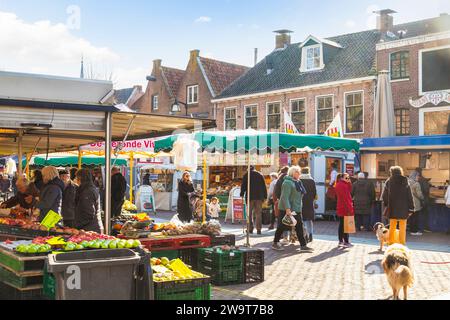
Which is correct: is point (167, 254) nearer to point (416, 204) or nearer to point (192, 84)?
point (416, 204)

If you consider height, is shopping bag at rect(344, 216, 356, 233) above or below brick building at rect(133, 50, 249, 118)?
below

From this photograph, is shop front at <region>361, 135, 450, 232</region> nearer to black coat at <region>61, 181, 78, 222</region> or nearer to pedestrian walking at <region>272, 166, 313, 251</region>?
pedestrian walking at <region>272, 166, 313, 251</region>

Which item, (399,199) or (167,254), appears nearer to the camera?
(167,254)

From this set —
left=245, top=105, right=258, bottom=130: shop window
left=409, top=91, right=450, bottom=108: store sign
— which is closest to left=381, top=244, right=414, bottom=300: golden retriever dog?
left=409, top=91, right=450, bottom=108: store sign

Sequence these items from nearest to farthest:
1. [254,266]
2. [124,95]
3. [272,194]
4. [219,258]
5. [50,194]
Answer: [219,258]
[50,194]
[254,266]
[272,194]
[124,95]

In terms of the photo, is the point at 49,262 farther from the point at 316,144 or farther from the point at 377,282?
the point at 316,144

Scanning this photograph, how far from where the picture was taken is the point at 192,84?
3550cm

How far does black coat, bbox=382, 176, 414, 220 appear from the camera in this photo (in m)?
10.5

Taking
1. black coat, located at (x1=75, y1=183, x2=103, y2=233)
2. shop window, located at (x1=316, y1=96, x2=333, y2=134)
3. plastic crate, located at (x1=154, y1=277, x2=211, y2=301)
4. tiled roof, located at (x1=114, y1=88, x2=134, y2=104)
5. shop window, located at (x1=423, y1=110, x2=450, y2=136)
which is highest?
tiled roof, located at (x1=114, y1=88, x2=134, y2=104)

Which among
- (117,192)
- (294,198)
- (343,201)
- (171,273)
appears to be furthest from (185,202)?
(171,273)

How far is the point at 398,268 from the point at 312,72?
75.4 feet

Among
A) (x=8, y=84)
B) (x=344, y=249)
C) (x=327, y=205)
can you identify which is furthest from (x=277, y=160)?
(x=8, y=84)
